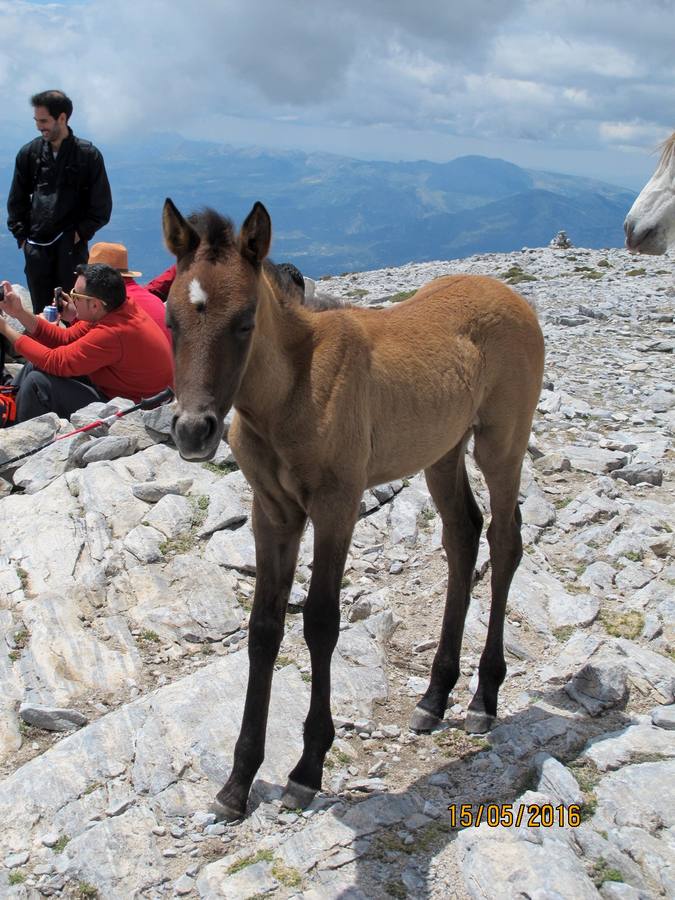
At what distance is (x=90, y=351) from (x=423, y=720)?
5.70m

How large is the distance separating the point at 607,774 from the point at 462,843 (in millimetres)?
1061

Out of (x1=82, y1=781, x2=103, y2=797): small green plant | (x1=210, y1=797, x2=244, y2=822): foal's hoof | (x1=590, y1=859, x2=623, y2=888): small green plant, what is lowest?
(x1=82, y1=781, x2=103, y2=797): small green plant

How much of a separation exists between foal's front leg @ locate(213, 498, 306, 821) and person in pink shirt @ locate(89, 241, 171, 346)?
17.5ft

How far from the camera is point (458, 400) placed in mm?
5184

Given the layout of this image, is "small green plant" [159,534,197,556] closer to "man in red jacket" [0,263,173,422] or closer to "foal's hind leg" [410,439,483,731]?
"foal's hind leg" [410,439,483,731]

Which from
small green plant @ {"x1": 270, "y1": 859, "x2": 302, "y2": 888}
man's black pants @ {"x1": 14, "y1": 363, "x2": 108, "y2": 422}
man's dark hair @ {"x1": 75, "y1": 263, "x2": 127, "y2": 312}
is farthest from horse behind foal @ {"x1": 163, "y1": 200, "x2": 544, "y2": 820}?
man's black pants @ {"x1": 14, "y1": 363, "x2": 108, "y2": 422}

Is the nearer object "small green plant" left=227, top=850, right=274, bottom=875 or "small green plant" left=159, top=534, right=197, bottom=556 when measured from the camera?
"small green plant" left=227, top=850, right=274, bottom=875

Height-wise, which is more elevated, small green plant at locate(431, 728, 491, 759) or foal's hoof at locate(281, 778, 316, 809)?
foal's hoof at locate(281, 778, 316, 809)

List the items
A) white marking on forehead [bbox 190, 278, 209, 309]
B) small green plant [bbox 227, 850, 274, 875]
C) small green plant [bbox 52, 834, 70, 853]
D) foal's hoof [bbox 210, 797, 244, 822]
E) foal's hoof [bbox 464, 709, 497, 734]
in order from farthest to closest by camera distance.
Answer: foal's hoof [bbox 464, 709, 497, 734] → foal's hoof [bbox 210, 797, 244, 822] → small green plant [bbox 52, 834, 70, 853] → small green plant [bbox 227, 850, 274, 875] → white marking on forehead [bbox 190, 278, 209, 309]

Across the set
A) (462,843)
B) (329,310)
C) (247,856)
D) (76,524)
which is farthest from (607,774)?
(76,524)

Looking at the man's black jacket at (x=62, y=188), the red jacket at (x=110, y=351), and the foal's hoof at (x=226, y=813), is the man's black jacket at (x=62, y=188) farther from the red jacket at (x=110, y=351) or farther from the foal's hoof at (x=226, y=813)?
the foal's hoof at (x=226, y=813)

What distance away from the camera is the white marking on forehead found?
3.72 metres

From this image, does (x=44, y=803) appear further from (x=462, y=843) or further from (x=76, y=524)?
(x=76, y=524)

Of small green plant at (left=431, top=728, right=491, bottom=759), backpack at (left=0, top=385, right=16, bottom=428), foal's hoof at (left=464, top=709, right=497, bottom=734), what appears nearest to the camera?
small green plant at (left=431, top=728, right=491, bottom=759)
